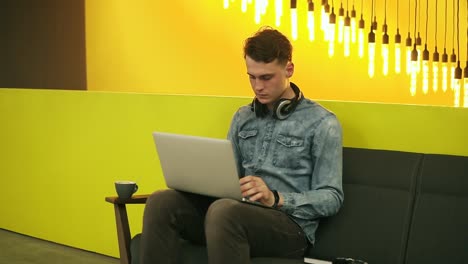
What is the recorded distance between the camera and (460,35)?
7766mm

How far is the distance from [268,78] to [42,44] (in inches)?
211

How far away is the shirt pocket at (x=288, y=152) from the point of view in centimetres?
309

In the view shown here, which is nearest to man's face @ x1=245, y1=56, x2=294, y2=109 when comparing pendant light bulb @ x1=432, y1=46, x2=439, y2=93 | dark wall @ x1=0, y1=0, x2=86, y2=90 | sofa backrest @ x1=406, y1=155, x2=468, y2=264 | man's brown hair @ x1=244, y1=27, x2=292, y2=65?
man's brown hair @ x1=244, y1=27, x2=292, y2=65

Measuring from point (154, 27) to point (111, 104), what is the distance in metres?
4.09

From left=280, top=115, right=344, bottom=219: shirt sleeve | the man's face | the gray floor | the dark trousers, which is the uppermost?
the man's face

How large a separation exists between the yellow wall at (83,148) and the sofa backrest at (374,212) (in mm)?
308

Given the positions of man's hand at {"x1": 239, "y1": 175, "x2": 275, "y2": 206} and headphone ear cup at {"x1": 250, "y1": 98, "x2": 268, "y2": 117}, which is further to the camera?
headphone ear cup at {"x1": 250, "y1": 98, "x2": 268, "y2": 117}

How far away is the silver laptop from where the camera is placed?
280 cm

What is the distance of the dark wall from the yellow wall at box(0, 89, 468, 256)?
2654mm

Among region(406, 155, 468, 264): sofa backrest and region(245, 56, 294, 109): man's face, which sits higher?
region(245, 56, 294, 109): man's face

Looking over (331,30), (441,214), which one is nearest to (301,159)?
(441,214)

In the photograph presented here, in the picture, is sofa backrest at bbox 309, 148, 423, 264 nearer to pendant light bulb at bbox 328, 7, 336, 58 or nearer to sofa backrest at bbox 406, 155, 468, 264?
sofa backrest at bbox 406, 155, 468, 264

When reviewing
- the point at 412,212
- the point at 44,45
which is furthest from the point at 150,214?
the point at 44,45

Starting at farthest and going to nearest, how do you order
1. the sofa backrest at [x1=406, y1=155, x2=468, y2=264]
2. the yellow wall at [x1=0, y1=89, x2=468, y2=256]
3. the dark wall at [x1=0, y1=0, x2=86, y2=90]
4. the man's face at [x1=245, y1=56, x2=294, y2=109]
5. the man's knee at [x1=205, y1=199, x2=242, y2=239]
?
the dark wall at [x1=0, y1=0, x2=86, y2=90], the yellow wall at [x1=0, y1=89, x2=468, y2=256], the man's face at [x1=245, y1=56, x2=294, y2=109], the sofa backrest at [x1=406, y1=155, x2=468, y2=264], the man's knee at [x1=205, y1=199, x2=242, y2=239]
